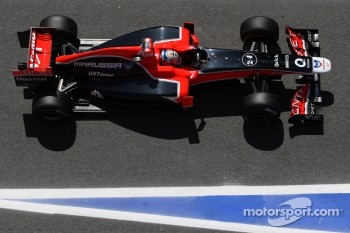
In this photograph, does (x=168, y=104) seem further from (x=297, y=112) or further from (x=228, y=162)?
(x=297, y=112)

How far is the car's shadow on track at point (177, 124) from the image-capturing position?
8664 mm

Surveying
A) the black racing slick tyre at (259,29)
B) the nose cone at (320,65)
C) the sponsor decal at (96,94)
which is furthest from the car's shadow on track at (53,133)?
the nose cone at (320,65)

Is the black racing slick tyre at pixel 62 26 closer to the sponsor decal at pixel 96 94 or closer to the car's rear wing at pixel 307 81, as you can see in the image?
the sponsor decal at pixel 96 94

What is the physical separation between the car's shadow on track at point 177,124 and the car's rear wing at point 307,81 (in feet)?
1.37

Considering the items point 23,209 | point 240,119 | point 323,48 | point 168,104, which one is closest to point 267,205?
point 240,119

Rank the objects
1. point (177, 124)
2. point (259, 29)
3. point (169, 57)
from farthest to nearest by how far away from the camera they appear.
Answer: point (177, 124), point (259, 29), point (169, 57)

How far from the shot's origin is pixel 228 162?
336 inches

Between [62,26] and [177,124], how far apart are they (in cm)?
230

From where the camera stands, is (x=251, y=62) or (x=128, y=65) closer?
(x=128, y=65)

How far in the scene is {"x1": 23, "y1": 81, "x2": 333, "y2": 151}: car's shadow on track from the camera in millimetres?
8664

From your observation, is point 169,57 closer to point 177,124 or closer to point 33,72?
point 177,124

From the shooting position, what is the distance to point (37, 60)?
8.27 meters

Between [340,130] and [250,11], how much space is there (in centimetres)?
256

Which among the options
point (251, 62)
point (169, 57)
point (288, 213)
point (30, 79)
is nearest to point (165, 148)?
point (169, 57)
